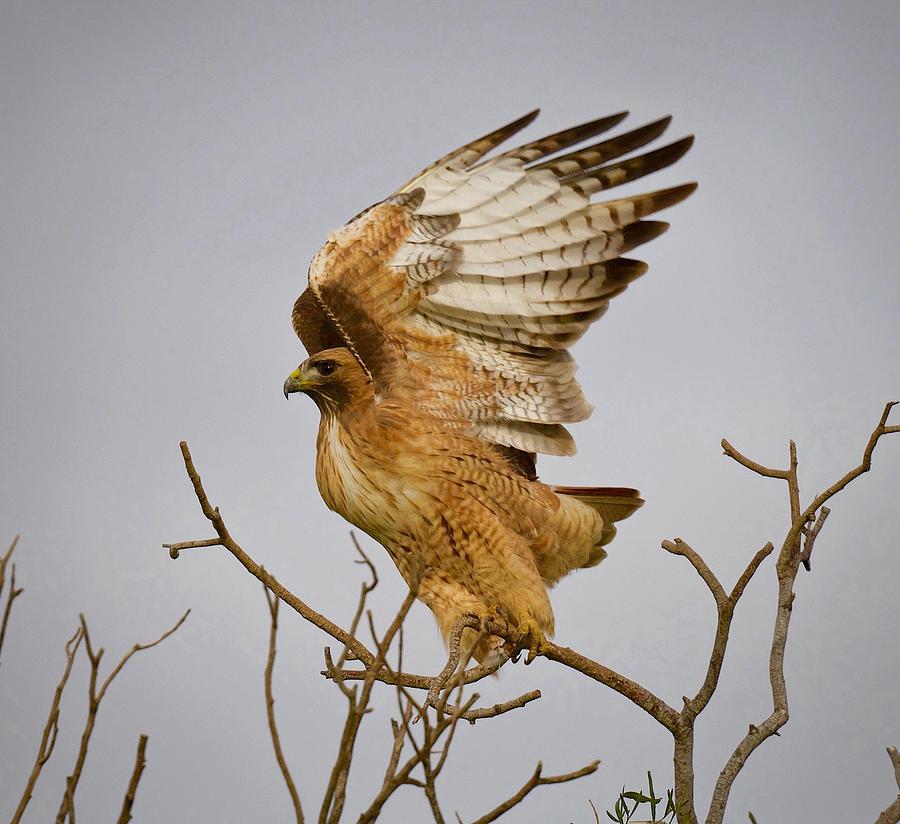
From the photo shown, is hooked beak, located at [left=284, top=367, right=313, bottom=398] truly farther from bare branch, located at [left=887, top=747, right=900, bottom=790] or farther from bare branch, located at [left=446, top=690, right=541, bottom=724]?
bare branch, located at [left=887, top=747, right=900, bottom=790]

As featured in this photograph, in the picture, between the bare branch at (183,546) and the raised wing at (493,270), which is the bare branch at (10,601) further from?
the raised wing at (493,270)

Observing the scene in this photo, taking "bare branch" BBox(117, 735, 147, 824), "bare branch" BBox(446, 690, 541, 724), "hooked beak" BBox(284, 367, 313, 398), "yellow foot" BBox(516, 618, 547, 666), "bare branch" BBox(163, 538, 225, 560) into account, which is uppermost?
"hooked beak" BBox(284, 367, 313, 398)

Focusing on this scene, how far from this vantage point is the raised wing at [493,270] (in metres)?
3.32

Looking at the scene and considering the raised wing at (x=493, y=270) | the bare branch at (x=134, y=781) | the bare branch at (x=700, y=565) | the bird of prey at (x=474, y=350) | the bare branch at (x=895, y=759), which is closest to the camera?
the bare branch at (x=134, y=781)

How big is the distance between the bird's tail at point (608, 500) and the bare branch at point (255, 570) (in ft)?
4.49

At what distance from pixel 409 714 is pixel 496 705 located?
20.3 inches

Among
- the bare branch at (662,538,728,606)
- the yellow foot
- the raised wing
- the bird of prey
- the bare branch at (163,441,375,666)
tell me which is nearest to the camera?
the bare branch at (163,441,375,666)

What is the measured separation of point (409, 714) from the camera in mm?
1742

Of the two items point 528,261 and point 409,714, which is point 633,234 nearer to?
point 528,261

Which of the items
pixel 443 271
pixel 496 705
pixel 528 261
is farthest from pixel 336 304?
pixel 496 705

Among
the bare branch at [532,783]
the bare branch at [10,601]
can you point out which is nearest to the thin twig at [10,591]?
the bare branch at [10,601]

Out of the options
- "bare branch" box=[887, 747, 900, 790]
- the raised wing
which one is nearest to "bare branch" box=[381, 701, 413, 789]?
"bare branch" box=[887, 747, 900, 790]

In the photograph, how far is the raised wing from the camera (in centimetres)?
332

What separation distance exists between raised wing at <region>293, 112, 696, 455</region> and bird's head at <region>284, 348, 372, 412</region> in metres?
0.06
